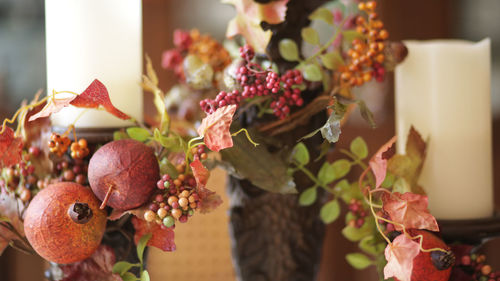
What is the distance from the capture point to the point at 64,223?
0.96 ft

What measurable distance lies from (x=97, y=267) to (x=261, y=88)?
0.17 m

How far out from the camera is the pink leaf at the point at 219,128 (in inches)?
10.6

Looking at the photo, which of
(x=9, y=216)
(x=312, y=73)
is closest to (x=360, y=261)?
(x=312, y=73)

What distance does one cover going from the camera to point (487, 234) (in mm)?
355

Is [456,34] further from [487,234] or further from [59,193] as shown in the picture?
[59,193]

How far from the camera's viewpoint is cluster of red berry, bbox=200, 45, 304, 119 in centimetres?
31

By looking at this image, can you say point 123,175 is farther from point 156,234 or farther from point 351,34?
point 351,34

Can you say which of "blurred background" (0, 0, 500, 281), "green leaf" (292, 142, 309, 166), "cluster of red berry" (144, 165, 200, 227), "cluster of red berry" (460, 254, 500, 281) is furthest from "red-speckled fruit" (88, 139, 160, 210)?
"blurred background" (0, 0, 500, 281)

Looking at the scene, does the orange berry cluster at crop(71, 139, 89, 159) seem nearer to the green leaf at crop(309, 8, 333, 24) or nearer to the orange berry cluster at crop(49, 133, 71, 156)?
the orange berry cluster at crop(49, 133, 71, 156)

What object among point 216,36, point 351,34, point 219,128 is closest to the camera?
point 219,128

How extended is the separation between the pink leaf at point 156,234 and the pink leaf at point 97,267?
21 mm

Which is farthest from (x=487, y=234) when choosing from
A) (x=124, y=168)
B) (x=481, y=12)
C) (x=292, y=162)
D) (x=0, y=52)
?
(x=0, y=52)

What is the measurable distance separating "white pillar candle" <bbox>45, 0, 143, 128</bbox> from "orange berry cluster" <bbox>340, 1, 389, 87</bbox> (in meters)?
0.17

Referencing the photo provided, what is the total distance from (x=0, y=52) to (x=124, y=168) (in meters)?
1.14
